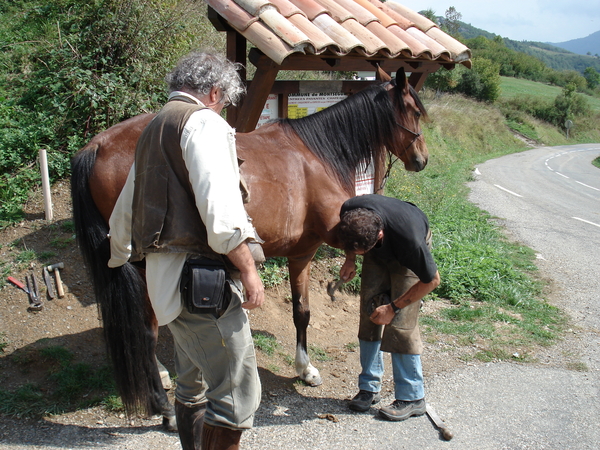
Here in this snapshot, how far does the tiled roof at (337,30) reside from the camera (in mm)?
3654

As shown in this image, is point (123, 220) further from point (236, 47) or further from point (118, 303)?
point (236, 47)

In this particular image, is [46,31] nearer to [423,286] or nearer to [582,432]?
[423,286]

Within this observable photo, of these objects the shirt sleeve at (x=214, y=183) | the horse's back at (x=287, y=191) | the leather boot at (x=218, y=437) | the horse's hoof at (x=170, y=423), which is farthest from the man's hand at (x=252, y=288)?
the horse's hoof at (x=170, y=423)

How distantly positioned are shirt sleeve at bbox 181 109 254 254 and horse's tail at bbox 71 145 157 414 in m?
1.43

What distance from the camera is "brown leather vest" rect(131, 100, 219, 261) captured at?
→ 1.94 m

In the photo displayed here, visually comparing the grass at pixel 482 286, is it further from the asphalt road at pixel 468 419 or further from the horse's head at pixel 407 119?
the horse's head at pixel 407 119

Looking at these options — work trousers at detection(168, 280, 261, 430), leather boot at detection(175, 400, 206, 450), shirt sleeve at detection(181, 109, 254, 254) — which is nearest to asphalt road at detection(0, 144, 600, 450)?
leather boot at detection(175, 400, 206, 450)

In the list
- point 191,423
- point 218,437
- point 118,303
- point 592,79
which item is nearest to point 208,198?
point 218,437

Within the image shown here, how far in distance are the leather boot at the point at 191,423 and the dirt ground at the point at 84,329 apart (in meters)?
1.02

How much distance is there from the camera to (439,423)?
3.10 meters

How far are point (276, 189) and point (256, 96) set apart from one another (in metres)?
1.19

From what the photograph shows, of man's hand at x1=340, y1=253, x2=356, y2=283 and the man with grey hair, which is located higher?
the man with grey hair

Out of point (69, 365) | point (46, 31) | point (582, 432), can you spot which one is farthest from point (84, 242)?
point (46, 31)

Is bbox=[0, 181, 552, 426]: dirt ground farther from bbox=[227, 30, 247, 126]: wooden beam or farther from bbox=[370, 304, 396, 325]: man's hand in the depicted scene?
bbox=[227, 30, 247, 126]: wooden beam
